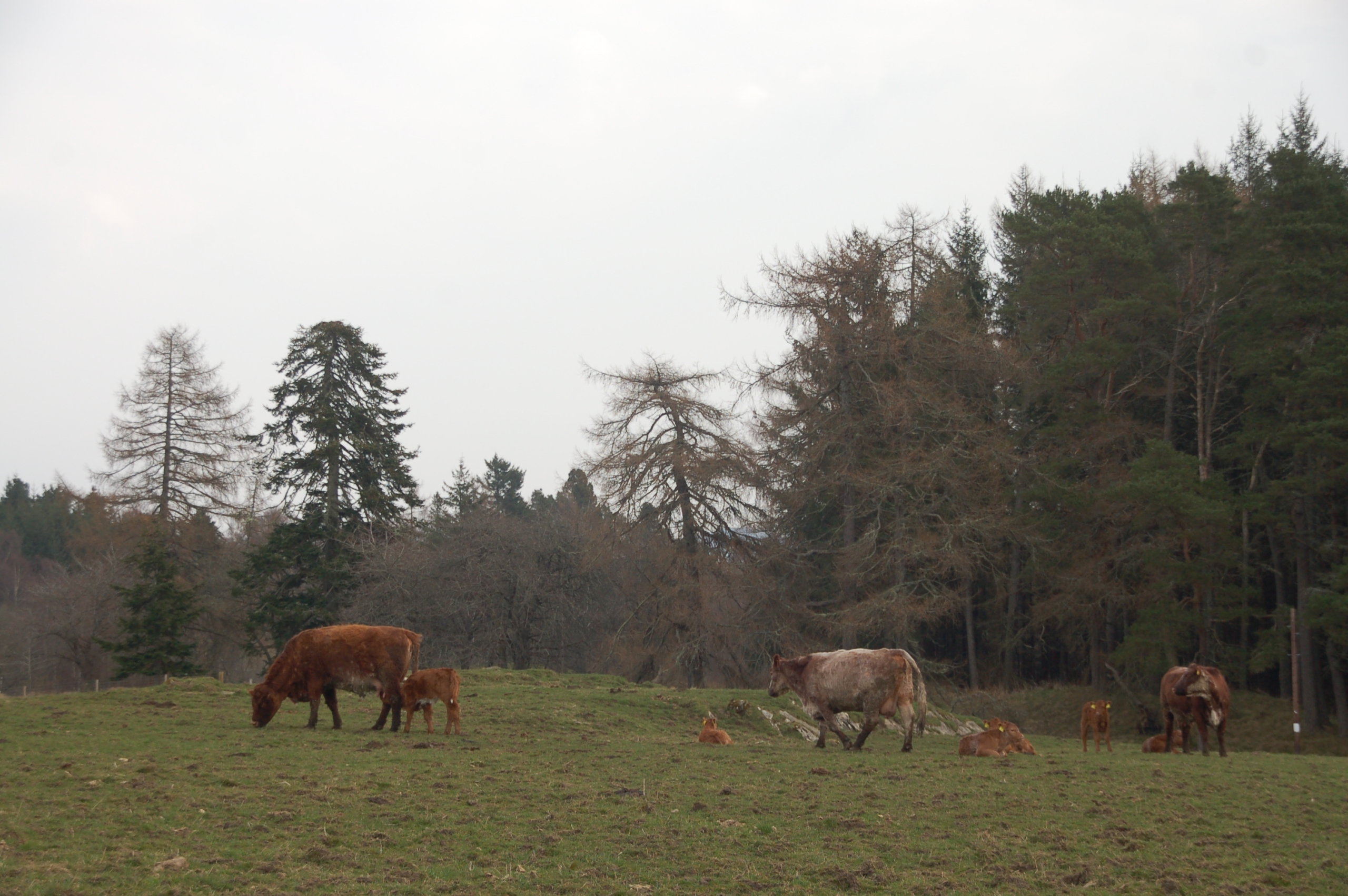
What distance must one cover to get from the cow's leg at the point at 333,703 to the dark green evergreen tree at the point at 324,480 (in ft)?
86.7

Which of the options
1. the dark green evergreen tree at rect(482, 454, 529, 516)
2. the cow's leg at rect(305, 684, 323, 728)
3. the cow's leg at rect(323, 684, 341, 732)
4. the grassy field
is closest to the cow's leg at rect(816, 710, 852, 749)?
the grassy field

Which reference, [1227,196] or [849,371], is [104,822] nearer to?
[849,371]

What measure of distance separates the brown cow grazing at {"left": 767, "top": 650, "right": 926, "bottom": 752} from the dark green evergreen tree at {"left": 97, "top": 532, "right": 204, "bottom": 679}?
23214 millimetres

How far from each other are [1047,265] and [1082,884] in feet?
116

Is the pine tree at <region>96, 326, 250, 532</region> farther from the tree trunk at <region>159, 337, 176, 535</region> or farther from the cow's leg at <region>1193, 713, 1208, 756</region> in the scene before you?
the cow's leg at <region>1193, 713, 1208, 756</region>

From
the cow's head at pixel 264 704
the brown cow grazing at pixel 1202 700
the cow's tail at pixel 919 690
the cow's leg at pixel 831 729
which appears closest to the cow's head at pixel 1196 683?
the brown cow grazing at pixel 1202 700

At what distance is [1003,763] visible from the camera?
14.9 m

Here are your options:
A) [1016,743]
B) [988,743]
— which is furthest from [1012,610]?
[988,743]

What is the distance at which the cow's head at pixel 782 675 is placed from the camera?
1772 cm

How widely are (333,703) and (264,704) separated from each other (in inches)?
43.3

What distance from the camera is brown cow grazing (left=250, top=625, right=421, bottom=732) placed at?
15.8m

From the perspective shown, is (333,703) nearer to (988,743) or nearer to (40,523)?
(988,743)

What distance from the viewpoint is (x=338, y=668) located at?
15.8 meters

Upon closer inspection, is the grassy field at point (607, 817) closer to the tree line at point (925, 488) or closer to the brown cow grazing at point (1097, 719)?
the brown cow grazing at point (1097, 719)
